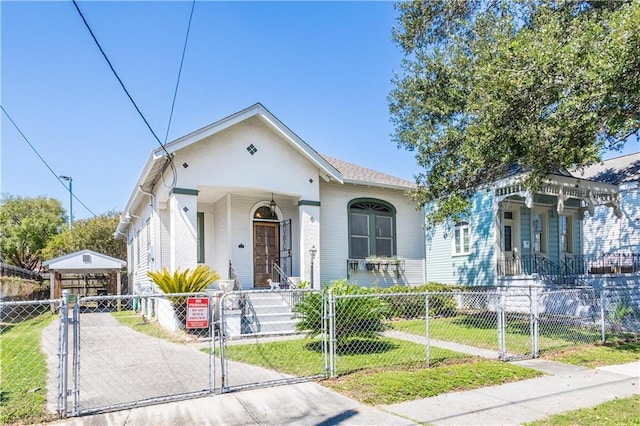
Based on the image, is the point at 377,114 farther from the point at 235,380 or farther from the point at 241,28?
the point at 235,380

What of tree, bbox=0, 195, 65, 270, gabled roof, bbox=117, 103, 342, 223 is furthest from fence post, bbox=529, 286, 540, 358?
tree, bbox=0, 195, 65, 270

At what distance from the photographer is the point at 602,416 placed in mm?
5203

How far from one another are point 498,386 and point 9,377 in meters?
7.30

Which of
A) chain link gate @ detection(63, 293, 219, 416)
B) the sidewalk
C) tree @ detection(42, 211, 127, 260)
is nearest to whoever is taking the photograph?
the sidewalk

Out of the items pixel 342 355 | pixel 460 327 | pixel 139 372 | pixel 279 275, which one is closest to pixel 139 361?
pixel 139 372

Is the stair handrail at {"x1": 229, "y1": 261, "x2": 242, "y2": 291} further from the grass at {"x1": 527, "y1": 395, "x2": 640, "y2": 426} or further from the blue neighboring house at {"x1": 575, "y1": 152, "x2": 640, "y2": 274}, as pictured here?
the blue neighboring house at {"x1": 575, "y1": 152, "x2": 640, "y2": 274}

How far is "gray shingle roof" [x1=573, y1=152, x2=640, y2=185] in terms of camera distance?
799 inches

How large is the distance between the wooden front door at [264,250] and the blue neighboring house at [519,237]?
6.78 m

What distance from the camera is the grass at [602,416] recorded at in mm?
4957

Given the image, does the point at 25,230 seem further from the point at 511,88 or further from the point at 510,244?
the point at 511,88

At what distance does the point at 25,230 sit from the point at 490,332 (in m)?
33.0

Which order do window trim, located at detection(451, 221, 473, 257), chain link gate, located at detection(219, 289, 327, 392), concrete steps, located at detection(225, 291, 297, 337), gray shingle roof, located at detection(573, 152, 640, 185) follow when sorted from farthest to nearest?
gray shingle roof, located at detection(573, 152, 640, 185) → window trim, located at detection(451, 221, 473, 257) → concrete steps, located at detection(225, 291, 297, 337) → chain link gate, located at detection(219, 289, 327, 392)

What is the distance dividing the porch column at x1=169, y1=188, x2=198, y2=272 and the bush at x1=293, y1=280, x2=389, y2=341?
483 cm

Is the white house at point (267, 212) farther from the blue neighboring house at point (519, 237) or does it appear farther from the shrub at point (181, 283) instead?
the blue neighboring house at point (519, 237)
